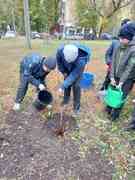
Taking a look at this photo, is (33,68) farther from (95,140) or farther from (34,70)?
(95,140)

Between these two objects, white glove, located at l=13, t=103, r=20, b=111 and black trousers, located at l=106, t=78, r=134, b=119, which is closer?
black trousers, located at l=106, t=78, r=134, b=119

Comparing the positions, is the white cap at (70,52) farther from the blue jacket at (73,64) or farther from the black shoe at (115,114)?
the black shoe at (115,114)

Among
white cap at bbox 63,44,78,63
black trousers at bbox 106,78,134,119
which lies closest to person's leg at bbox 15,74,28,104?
white cap at bbox 63,44,78,63

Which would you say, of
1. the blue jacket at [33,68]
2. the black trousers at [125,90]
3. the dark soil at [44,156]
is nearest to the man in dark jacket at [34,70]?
the blue jacket at [33,68]

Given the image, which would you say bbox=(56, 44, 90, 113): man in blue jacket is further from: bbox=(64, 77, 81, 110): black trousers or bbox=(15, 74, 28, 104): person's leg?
bbox=(15, 74, 28, 104): person's leg

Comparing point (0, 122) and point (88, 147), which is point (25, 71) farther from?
point (88, 147)

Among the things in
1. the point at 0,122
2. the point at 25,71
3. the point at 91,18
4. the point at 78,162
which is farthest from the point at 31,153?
the point at 91,18

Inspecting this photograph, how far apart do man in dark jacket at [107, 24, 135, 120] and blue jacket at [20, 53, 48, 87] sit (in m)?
1.09

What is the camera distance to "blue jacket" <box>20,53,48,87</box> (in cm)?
425

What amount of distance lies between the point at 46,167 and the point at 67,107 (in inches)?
65.8

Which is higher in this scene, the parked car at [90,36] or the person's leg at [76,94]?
the person's leg at [76,94]

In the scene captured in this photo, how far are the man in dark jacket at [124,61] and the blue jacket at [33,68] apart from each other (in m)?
1.09

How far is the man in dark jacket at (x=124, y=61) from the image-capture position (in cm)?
380

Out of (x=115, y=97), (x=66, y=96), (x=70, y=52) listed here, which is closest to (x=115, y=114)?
(x=115, y=97)
